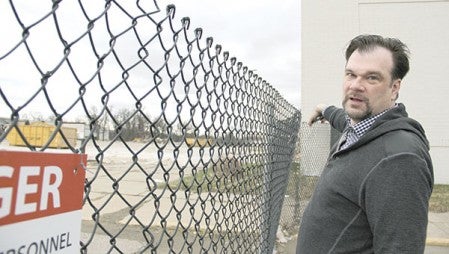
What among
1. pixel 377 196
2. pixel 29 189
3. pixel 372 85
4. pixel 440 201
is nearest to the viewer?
pixel 29 189

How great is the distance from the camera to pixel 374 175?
185 centimetres

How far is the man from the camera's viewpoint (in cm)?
177

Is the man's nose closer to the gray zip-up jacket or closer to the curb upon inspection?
the gray zip-up jacket

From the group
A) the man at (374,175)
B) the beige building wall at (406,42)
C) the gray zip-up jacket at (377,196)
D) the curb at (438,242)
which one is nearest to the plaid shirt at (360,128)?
the man at (374,175)

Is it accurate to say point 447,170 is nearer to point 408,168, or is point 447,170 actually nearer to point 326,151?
point 326,151

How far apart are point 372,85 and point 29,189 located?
6.34 ft

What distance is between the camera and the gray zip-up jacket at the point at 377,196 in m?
1.76

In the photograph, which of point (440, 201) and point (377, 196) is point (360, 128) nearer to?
point (377, 196)

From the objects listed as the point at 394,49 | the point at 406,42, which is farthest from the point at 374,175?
the point at 406,42

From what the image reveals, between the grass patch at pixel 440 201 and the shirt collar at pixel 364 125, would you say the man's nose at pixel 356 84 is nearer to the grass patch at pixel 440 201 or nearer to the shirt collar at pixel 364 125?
the shirt collar at pixel 364 125

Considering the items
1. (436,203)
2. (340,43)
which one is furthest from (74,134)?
(340,43)

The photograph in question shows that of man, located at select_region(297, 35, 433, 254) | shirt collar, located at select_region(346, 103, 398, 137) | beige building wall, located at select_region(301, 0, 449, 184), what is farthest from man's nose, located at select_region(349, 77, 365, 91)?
beige building wall, located at select_region(301, 0, 449, 184)

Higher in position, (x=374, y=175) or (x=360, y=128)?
(x=360, y=128)

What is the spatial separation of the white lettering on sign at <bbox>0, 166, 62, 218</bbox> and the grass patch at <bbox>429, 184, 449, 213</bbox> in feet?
34.6
